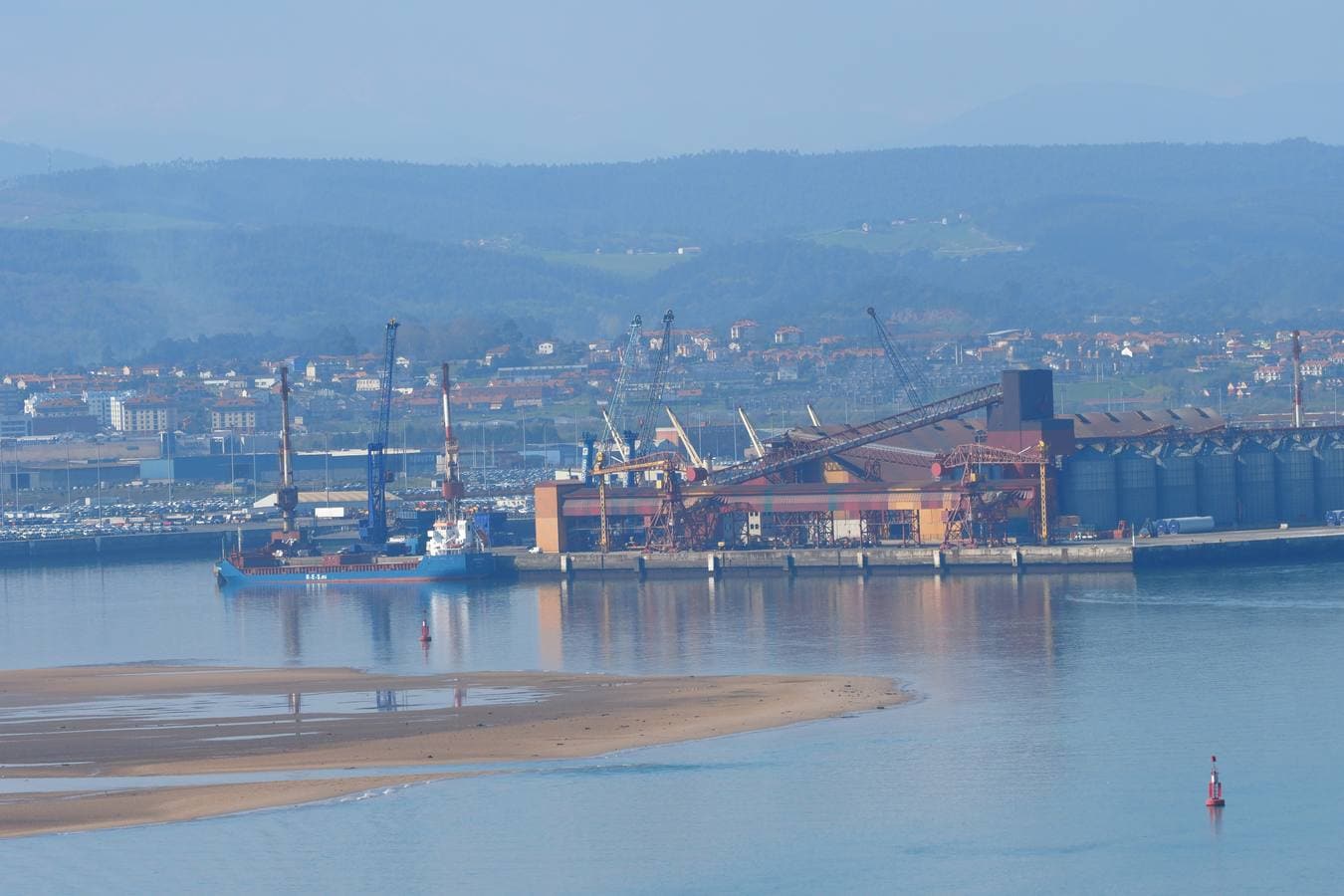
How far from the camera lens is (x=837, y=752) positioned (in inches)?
1187

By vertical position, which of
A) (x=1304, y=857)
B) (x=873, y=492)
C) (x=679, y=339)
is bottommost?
(x=1304, y=857)

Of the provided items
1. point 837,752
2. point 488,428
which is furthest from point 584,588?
point 488,428

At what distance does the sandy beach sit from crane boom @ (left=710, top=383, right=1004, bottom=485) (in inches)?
999

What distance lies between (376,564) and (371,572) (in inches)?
13.2

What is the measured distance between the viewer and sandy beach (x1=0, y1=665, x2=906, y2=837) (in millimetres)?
28125

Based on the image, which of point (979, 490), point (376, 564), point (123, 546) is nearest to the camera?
point (979, 490)

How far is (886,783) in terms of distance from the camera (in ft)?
92.2

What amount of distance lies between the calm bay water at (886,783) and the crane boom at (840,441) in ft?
55.6

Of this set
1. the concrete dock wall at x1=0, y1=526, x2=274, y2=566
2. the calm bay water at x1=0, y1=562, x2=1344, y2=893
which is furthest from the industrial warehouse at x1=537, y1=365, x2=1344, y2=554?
the concrete dock wall at x1=0, y1=526, x2=274, y2=566

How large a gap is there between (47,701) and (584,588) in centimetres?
2194

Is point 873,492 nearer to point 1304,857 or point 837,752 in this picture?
point 837,752

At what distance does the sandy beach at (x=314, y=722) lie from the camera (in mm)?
28125

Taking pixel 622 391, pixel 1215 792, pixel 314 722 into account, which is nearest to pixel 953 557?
pixel 314 722

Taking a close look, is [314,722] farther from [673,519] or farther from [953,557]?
[673,519]
